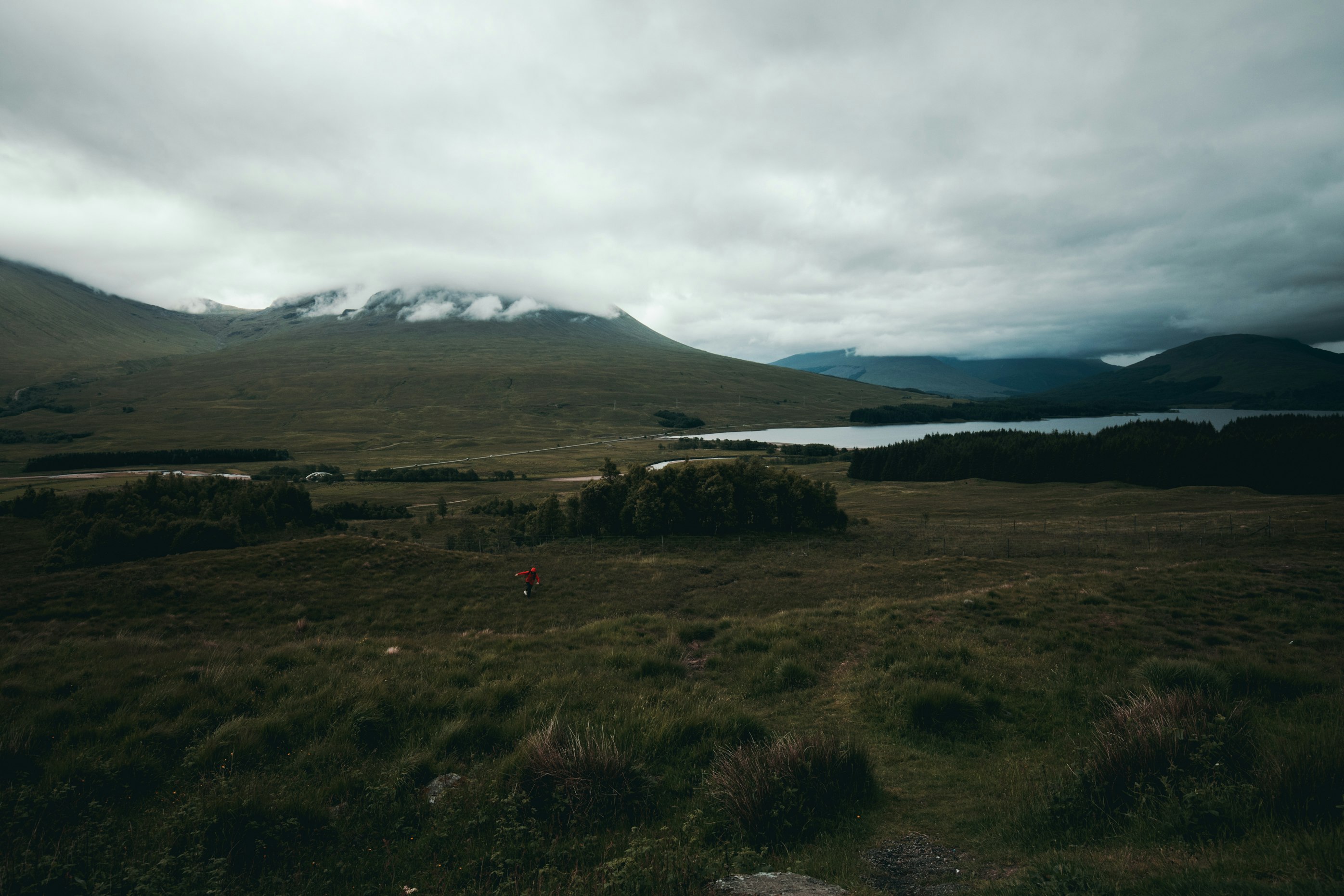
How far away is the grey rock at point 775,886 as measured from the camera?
4.96 meters

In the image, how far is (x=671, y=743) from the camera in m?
7.98

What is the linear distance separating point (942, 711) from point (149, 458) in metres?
180

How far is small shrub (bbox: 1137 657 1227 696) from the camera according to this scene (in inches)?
357

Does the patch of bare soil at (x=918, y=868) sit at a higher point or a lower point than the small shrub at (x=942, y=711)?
higher

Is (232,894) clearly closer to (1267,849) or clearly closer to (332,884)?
(332,884)

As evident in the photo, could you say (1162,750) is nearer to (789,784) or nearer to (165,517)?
(789,784)

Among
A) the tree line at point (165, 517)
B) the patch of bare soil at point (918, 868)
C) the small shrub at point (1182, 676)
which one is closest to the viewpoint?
the patch of bare soil at point (918, 868)

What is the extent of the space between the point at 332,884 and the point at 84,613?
2456cm

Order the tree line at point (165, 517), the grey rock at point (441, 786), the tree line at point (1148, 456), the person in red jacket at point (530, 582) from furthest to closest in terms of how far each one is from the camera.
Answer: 1. the tree line at point (1148, 456)
2. the tree line at point (165, 517)
3. the person in red jacket at point (530, 582)
4. the grey rock at point (441, 786)

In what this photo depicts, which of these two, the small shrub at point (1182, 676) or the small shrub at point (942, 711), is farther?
the small shrub at point (942, 711)

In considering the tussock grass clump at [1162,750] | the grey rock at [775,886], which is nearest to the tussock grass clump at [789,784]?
the grey rock at [775,886]

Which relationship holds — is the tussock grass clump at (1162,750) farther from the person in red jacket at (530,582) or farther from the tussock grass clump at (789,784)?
the person in red jacket at (530,582)

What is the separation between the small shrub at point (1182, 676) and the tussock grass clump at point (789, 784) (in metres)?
5.61

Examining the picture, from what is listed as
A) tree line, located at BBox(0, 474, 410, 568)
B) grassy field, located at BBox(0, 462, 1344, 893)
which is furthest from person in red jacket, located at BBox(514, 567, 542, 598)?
tree line, located at BBox(0, 474, 410, 568)
